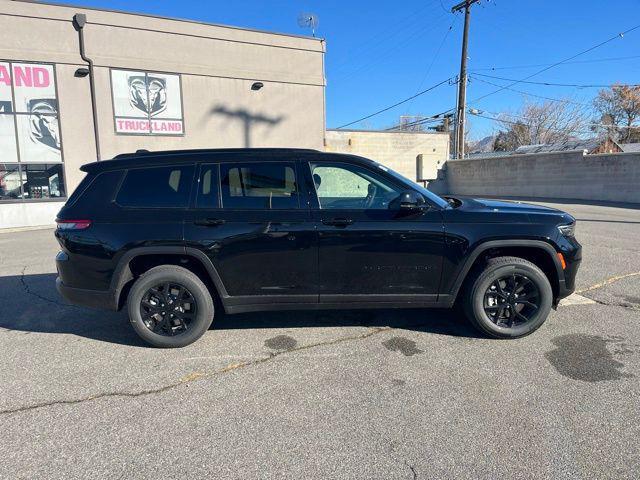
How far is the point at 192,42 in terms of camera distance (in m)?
14.7

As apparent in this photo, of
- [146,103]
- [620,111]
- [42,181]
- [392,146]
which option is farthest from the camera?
[620,111]

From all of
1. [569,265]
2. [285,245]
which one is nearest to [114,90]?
[285,245]

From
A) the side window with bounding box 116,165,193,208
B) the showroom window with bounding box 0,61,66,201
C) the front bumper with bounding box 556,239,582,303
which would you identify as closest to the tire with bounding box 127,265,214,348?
the side window with bounding box 116,165,193,208

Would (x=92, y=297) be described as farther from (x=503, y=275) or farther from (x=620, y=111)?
(x=620, y=111)

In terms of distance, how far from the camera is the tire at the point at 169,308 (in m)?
3.75

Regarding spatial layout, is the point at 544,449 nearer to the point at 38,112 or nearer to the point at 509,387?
the point at 509,387

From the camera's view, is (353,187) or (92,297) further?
(353,187)

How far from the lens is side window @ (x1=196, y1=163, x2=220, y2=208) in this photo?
12.4ft

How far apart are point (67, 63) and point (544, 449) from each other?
1596cm

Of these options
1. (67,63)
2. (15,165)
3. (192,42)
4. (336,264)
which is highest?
(192,42)

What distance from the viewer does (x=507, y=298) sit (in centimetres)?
384

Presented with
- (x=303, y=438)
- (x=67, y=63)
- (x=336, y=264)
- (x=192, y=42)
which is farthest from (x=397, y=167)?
(x=303, y=438)

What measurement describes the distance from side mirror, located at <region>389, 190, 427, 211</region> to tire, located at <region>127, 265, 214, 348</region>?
1.89 metres

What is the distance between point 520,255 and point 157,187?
3460 millimetres
